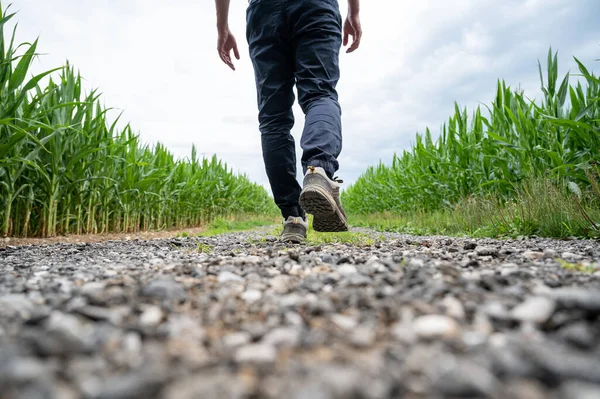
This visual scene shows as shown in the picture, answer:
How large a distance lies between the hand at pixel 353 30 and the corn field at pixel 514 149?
192 cm

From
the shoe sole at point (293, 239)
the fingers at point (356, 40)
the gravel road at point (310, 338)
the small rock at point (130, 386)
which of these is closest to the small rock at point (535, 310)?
the gravel road at point (310, 338)

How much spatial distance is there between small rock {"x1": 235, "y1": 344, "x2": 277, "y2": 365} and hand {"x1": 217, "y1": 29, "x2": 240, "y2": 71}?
2868mm

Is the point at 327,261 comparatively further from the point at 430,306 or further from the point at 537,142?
the point at 537,142

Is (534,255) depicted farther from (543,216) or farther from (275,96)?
(543,216)

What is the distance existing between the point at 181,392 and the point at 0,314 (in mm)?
592

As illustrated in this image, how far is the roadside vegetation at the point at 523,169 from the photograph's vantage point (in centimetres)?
336

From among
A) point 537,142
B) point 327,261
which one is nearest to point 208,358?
point 327,261

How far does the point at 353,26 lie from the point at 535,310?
2705mm

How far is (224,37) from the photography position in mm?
3029

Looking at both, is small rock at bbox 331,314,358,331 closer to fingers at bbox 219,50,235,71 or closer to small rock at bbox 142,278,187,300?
small rock at bbox 142,278,187,300

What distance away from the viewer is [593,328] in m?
0.70

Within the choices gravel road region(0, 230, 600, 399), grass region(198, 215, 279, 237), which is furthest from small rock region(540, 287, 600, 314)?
grass region(198, 215, 279, 237)

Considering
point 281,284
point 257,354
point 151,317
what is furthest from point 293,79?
point 257,354

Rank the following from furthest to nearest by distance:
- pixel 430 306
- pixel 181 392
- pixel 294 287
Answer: pixel 294 287 < pixel 430 306 < pixel 181 392
